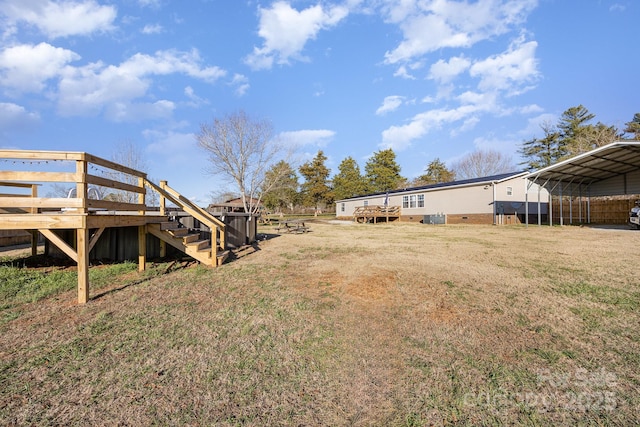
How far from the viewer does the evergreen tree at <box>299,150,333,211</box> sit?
158 feet

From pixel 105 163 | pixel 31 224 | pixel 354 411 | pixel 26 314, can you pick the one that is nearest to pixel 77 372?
pixel 26 314

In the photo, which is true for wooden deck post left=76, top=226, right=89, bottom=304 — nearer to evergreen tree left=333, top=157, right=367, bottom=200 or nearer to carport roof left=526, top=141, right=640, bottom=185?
carport roof left=526, top=141, right=640, bottom=185

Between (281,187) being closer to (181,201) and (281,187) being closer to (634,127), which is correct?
(181,201)

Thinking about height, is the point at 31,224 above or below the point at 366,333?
above

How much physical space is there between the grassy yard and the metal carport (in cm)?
1411

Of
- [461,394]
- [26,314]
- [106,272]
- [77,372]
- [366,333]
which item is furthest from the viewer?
[106,272]

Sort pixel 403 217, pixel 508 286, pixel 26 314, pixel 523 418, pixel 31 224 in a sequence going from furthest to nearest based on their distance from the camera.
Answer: pixel 403 217 → pixel 508 286 → pixel 31 224 → pixel 26 314 → pixel 523 418

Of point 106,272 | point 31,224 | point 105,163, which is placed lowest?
point 106,272

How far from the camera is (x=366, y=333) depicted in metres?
3.37

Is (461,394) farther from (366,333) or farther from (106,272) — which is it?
(106,272)

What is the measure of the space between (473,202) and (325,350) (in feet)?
75.5

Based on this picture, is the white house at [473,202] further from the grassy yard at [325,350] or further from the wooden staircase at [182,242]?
the wooden staircase at [182,242]

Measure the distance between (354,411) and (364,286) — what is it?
294cm

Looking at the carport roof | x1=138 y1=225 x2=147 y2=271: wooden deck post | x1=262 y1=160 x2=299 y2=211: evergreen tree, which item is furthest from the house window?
x1=138 y1=225 x2=147 y2=271: wooden deck post
